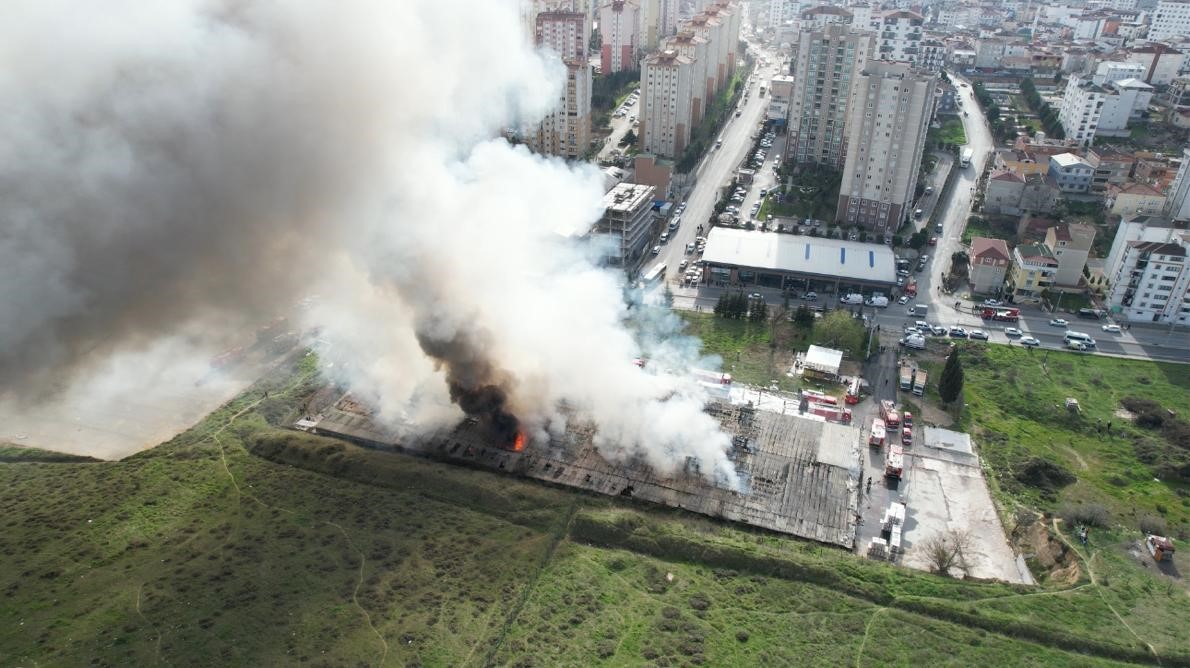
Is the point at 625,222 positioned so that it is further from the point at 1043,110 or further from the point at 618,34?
the point at 1043,110

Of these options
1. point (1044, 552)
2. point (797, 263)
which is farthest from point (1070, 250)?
point (1044, 552)

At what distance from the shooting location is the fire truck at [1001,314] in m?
41.8

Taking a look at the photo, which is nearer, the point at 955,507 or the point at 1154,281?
the point at 955,507

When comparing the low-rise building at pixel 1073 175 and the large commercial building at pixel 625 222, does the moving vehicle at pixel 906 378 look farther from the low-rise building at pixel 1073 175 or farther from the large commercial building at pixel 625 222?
the low-rise building at pixel 1073 175

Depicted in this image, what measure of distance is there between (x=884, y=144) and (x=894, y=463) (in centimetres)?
2783

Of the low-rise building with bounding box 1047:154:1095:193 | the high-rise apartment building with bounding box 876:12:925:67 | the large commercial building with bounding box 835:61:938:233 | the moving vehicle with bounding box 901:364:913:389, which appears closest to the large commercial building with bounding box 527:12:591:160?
the large commercial building with bounding box 835:61:938:233

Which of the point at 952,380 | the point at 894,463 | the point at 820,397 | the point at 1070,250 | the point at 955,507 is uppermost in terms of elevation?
the point at 1070,250

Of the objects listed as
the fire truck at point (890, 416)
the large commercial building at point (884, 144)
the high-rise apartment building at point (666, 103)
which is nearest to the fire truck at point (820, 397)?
the fire truck at point (890, 416)

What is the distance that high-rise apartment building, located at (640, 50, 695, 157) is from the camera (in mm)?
63125

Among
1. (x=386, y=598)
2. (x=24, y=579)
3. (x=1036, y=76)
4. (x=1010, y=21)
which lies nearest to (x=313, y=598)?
(x=386, y=598)

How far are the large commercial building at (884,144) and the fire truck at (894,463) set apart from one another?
26232 mm

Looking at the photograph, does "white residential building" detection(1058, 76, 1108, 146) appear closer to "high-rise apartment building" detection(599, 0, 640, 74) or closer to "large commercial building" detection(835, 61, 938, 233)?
"large commercial building" detection(835, 61, 938, 233)

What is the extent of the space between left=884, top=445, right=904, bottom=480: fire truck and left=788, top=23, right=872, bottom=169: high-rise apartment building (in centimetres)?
3862

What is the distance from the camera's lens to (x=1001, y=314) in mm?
41875
